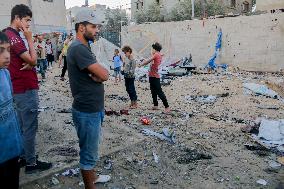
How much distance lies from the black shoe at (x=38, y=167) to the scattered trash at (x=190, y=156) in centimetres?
191

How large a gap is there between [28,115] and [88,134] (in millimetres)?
949

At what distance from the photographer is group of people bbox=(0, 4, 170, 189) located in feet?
7.97

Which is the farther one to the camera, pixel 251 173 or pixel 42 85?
pixel 42 85

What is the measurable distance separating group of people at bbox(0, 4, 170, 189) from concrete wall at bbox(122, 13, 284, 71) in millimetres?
13694

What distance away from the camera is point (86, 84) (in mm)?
3143

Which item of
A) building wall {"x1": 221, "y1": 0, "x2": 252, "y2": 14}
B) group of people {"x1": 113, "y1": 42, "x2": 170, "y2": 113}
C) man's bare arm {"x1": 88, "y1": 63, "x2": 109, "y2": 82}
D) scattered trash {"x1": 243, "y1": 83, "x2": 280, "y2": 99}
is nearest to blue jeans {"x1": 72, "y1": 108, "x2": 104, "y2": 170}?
man's bare arm {"x1": 88, "y1": 63, "x2": 109, "y2": 82}

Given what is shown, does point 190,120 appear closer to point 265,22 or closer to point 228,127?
point 228,127

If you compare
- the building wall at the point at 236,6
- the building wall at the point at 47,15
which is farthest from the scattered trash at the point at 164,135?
the building wall at the point at 236,6

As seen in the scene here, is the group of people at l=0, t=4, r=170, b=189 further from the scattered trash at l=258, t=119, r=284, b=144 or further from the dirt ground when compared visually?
the scattered trash at l=258, t=119, r=284, b=144

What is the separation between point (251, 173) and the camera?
4.57 meters

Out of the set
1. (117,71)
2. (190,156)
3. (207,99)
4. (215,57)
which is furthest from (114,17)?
(190,156)

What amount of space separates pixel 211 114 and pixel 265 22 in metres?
9.66

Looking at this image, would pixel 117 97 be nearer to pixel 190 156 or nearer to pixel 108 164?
pixel 190 156

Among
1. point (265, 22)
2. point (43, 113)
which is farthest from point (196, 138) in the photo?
point (265, 22)
